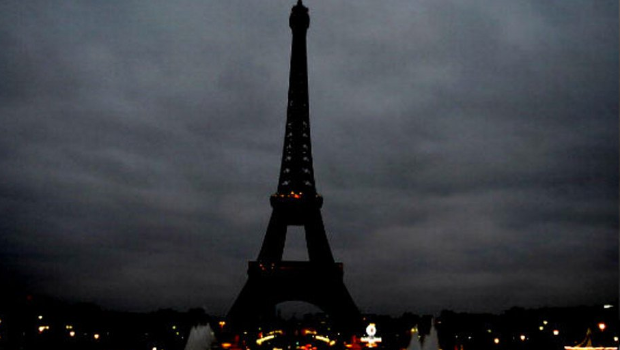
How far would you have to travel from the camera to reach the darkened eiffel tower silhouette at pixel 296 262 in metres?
59.2

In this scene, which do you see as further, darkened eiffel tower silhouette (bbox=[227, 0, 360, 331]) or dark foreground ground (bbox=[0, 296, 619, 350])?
darkened eiffel tower silhouette (bbox=[227, 0, 360, 331])

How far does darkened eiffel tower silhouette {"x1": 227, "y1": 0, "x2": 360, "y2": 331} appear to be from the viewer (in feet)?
194

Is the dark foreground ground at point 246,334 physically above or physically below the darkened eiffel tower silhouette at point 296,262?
below

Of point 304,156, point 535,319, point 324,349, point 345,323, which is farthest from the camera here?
point 535,319

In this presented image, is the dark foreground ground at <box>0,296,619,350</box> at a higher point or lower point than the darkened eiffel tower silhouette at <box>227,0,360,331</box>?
lower

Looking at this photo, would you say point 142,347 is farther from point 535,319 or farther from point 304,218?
point 535,319

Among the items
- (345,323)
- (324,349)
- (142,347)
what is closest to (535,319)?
(345,323)

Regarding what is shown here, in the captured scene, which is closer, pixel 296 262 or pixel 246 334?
pixel 296 262

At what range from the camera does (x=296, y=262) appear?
6125cm

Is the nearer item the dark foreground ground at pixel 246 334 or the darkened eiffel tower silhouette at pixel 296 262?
the dark foreground ground at pixel 246 334

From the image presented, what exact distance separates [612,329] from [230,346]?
41.4 meters

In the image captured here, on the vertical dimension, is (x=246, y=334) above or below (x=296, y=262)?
below

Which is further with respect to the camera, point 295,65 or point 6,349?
point 295,65

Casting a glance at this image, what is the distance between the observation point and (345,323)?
58719 millimetres
